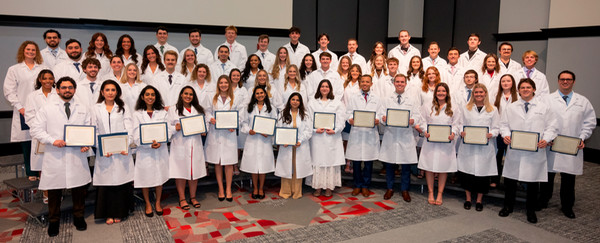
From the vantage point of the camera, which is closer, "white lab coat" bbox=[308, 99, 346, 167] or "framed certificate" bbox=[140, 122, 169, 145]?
"framed certificate" bbox=[140, 122, 169, 145]

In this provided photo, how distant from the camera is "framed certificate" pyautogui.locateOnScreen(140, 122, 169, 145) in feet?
15.6

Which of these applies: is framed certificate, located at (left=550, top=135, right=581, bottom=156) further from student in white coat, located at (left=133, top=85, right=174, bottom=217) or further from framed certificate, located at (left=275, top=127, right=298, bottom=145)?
student in white coat, located at (left=133, top=85, right=174, bottom=217)

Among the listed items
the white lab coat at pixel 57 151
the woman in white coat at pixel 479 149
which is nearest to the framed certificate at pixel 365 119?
the woman in white coat at pixel 479 149

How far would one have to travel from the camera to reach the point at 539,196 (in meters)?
5.56

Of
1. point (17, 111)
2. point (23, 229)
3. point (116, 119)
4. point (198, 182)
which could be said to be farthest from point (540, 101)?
point (17, 111)

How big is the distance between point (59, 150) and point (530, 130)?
561 cm

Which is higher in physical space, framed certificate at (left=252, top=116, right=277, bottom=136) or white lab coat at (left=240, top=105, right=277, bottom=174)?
framed certificate at (left=252, top=116, right=277, bottom=136)

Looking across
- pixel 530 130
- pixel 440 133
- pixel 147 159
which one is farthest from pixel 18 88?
pixel 530 130

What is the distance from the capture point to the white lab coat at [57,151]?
14.1ft

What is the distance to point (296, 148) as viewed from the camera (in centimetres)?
580

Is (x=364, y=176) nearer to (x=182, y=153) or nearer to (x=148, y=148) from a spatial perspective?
(x=182, y=153)

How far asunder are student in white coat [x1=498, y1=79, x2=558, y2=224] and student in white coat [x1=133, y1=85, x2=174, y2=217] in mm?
4387

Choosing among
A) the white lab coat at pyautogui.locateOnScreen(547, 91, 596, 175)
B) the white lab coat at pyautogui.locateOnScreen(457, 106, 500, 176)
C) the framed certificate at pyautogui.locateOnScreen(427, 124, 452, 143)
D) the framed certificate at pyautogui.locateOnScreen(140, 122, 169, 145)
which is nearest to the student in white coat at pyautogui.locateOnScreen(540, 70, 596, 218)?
the white lab coat at pyautogui.locateOnScreen(547, 91, 596, 175)

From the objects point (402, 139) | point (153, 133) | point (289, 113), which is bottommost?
point (402, 139)
